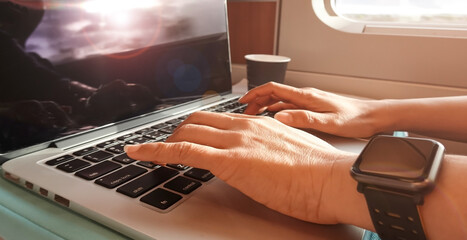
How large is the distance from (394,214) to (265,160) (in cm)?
14

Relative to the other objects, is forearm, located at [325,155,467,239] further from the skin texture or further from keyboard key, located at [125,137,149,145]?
keyboard key, located at [125,137,149,145]

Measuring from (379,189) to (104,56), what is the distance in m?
0.47

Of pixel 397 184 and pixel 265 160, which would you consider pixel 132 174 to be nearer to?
pixel 265 160

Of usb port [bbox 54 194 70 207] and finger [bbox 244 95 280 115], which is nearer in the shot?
usb port [bbox 54 194 70 207]

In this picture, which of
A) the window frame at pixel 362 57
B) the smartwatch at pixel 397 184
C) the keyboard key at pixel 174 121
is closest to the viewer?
the smartwatch at pixel 397 184

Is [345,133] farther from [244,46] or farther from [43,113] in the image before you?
[244,46]

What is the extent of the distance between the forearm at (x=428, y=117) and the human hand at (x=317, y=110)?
0.02 m

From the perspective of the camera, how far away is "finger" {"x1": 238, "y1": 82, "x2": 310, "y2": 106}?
2.14ft

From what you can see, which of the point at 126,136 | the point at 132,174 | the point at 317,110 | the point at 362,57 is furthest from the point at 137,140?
the point at 362,57

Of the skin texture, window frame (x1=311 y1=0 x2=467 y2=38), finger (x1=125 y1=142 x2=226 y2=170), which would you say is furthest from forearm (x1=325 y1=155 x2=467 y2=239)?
window frame (x1=311 y1=0 x2=467 y2=38)

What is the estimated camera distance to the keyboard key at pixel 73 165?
0.41 m

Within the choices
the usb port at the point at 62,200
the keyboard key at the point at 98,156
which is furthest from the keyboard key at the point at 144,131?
the usb port at the point at 62,200

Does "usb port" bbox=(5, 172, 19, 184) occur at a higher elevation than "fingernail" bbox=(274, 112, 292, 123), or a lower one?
lower

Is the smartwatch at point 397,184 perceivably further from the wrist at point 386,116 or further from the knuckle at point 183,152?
the wrist at point 386,116
